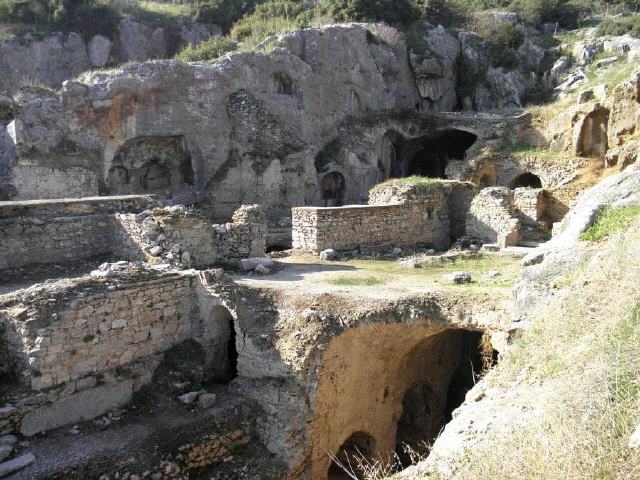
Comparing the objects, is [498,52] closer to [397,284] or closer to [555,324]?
[397,284]

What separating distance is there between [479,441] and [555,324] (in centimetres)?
168

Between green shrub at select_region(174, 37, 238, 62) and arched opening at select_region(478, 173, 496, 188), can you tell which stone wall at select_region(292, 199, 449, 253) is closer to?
arched opening at select_region(478, 173, 496, 188)

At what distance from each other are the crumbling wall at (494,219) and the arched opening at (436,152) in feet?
42.5

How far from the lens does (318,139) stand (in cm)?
2352

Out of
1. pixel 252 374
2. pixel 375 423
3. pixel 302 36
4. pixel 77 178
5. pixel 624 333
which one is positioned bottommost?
pixel 375 423

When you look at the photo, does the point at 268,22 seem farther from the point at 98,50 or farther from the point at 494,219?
the point at 494,219

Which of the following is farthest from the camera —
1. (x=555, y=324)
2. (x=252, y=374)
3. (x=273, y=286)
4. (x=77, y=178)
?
(x=77, y=178)

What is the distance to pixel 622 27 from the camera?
30.8 m

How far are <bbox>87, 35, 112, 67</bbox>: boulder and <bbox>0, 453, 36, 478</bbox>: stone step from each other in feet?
91.7

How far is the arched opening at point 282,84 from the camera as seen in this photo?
22578mm

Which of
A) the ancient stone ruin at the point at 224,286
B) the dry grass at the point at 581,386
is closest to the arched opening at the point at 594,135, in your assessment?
the ancient stone ruin at the point at 224,286

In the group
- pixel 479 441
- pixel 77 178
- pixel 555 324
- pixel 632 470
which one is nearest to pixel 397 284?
pixel 555 324

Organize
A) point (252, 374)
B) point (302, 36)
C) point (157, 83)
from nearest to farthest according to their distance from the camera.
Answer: point (252, 374)
point (157, 83)
point (302, 36)

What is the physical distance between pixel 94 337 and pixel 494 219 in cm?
970
